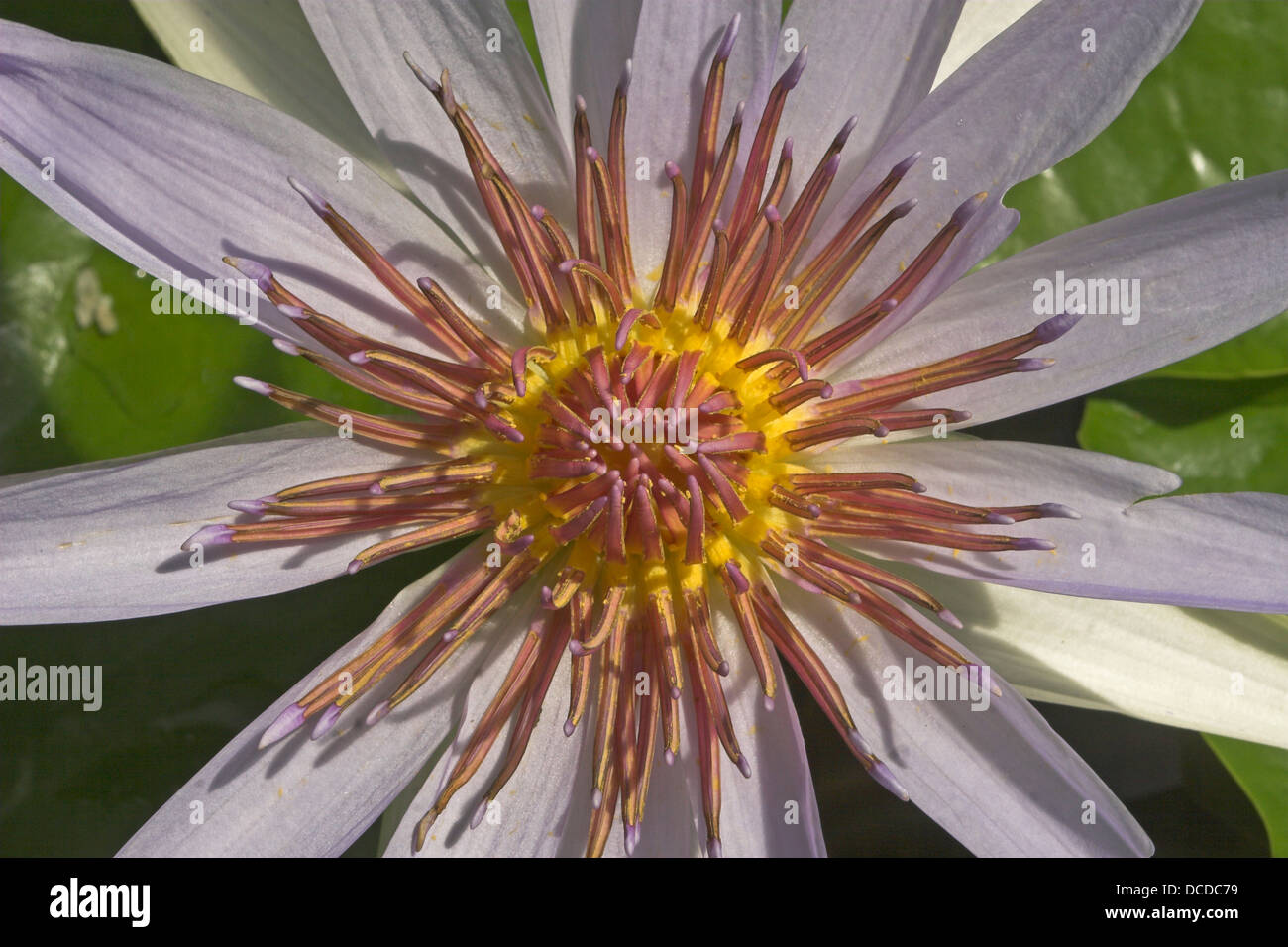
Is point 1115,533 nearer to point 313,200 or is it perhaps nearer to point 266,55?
point 313,200

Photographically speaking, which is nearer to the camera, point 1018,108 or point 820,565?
point 1018,108

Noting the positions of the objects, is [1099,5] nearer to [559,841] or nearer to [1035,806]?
[1035,806]

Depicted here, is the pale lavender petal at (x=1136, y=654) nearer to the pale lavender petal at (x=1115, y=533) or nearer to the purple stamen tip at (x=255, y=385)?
the pale lavender petal at (x=1115, y=533)

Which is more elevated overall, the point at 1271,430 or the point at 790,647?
the point at 1271,430

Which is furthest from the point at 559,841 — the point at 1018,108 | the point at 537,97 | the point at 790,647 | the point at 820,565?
the point at 1018,108

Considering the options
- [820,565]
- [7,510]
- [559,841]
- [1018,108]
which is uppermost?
[1018,108]

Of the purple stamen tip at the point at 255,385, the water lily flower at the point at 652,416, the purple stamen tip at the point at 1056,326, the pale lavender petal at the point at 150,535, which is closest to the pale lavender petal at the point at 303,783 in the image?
the water lily flower at the point at 652,416

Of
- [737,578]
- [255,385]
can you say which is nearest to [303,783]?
[255,385]
